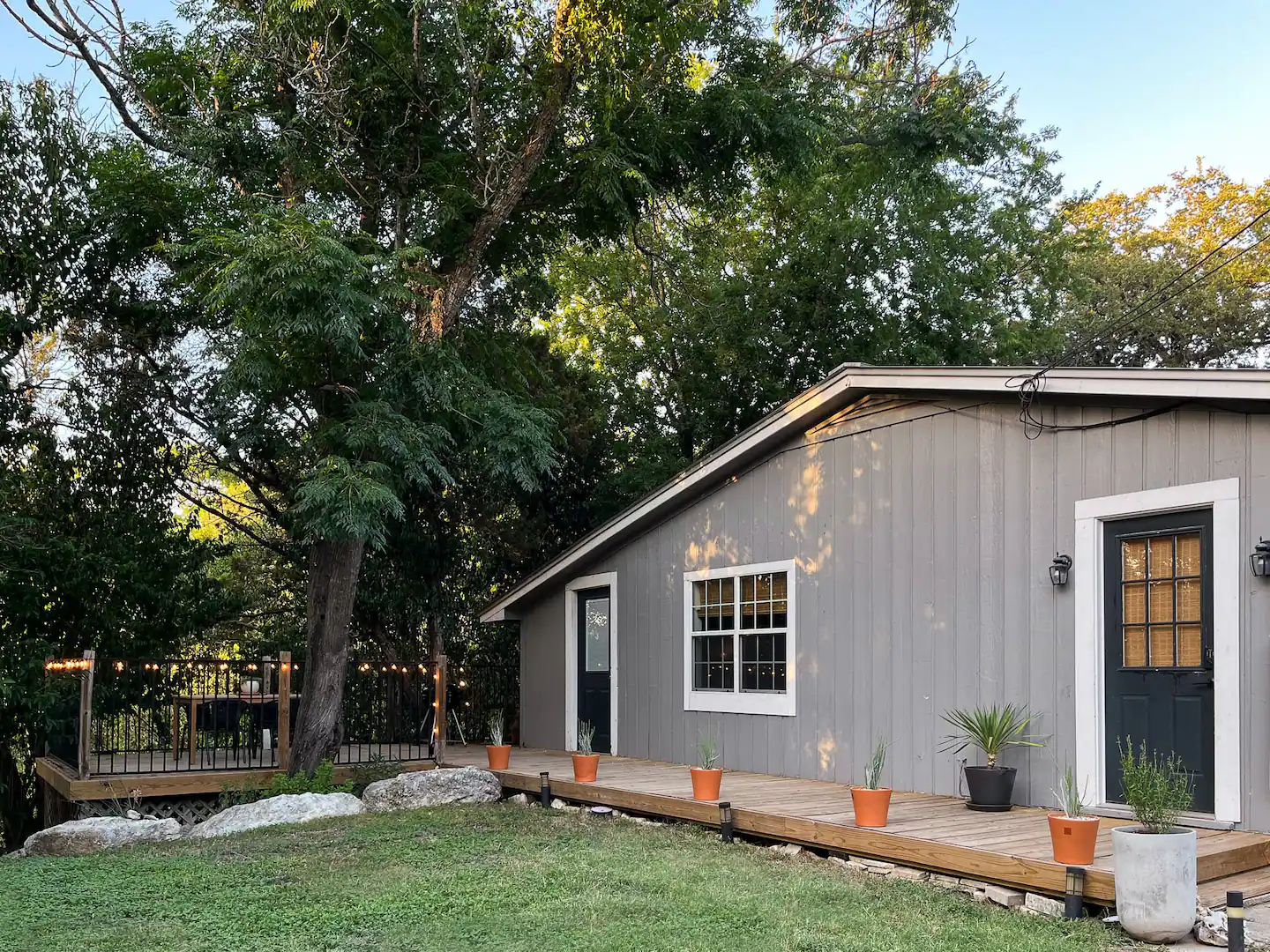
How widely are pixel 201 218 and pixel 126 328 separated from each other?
2.88m

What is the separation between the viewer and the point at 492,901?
19.4 feet

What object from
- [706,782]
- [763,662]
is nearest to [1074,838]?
[706,782]

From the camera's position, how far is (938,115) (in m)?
13.4

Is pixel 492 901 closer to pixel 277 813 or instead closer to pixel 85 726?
pixel 277 813

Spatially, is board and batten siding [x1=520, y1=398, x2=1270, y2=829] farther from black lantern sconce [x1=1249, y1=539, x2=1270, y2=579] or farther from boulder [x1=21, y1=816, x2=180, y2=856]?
boulder [x1=21, y1=816, x2=180, y2=856]

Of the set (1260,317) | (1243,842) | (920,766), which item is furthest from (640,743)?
(1260,317)

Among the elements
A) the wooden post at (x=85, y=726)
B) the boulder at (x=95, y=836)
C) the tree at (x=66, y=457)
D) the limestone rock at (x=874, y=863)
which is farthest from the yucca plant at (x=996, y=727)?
the tree at (x=66, y=457)

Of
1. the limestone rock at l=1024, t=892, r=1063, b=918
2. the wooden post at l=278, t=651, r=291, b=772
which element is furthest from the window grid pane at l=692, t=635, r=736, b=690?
the limestone rock at l=1024, t=892, r=1063, b=918

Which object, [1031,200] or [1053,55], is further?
[1031,200]

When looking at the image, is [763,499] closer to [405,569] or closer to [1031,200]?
[405,569]

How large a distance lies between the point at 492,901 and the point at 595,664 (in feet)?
22.2

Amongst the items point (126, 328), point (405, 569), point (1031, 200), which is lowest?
point (405, 569)

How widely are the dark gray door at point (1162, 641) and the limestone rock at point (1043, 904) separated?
153cm

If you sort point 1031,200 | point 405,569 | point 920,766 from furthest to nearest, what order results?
point 1031,200 → point 405,569 → point 920,766
